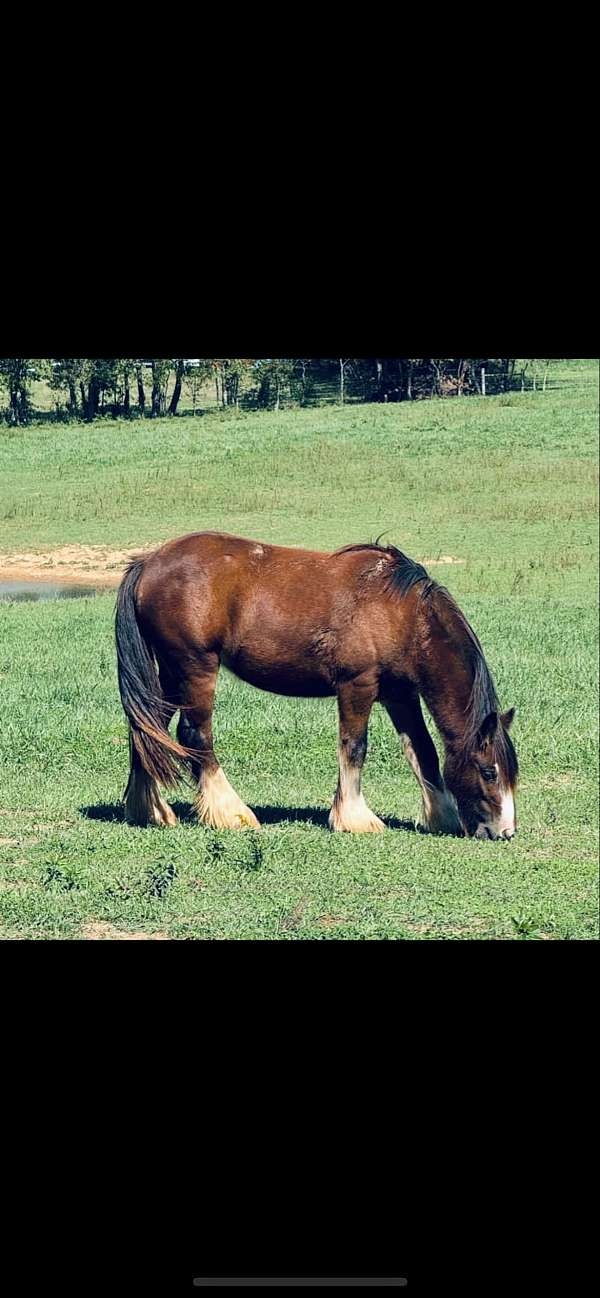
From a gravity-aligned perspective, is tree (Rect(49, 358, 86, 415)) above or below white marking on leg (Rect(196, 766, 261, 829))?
above

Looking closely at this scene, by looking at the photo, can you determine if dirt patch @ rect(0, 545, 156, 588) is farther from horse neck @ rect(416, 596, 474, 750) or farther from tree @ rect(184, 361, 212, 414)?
horse neck @ rect(416, 596, 474, 750)

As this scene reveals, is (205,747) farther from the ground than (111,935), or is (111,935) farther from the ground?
(205,747)

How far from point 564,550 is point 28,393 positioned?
17.4ft

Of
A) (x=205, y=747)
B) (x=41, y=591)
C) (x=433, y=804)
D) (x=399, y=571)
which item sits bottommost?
(x=433, y=804)

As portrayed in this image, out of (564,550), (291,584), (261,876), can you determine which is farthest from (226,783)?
(564,550)

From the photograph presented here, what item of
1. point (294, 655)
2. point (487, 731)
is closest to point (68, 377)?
point (294, 655)

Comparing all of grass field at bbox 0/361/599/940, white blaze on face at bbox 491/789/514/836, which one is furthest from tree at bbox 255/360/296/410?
white blaze on face at bbox 491/789/514/836

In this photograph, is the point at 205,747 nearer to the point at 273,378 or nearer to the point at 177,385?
the point at 177,385

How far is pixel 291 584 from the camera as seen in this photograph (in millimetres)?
9211

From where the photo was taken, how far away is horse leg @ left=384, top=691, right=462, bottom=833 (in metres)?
9.30

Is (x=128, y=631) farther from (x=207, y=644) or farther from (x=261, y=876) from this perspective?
(x=261, y=876)

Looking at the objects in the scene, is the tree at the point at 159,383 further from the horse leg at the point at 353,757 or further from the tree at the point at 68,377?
the horse leg at the point at 353,757

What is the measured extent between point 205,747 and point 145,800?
0.48 metres

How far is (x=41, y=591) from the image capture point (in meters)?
10.1
